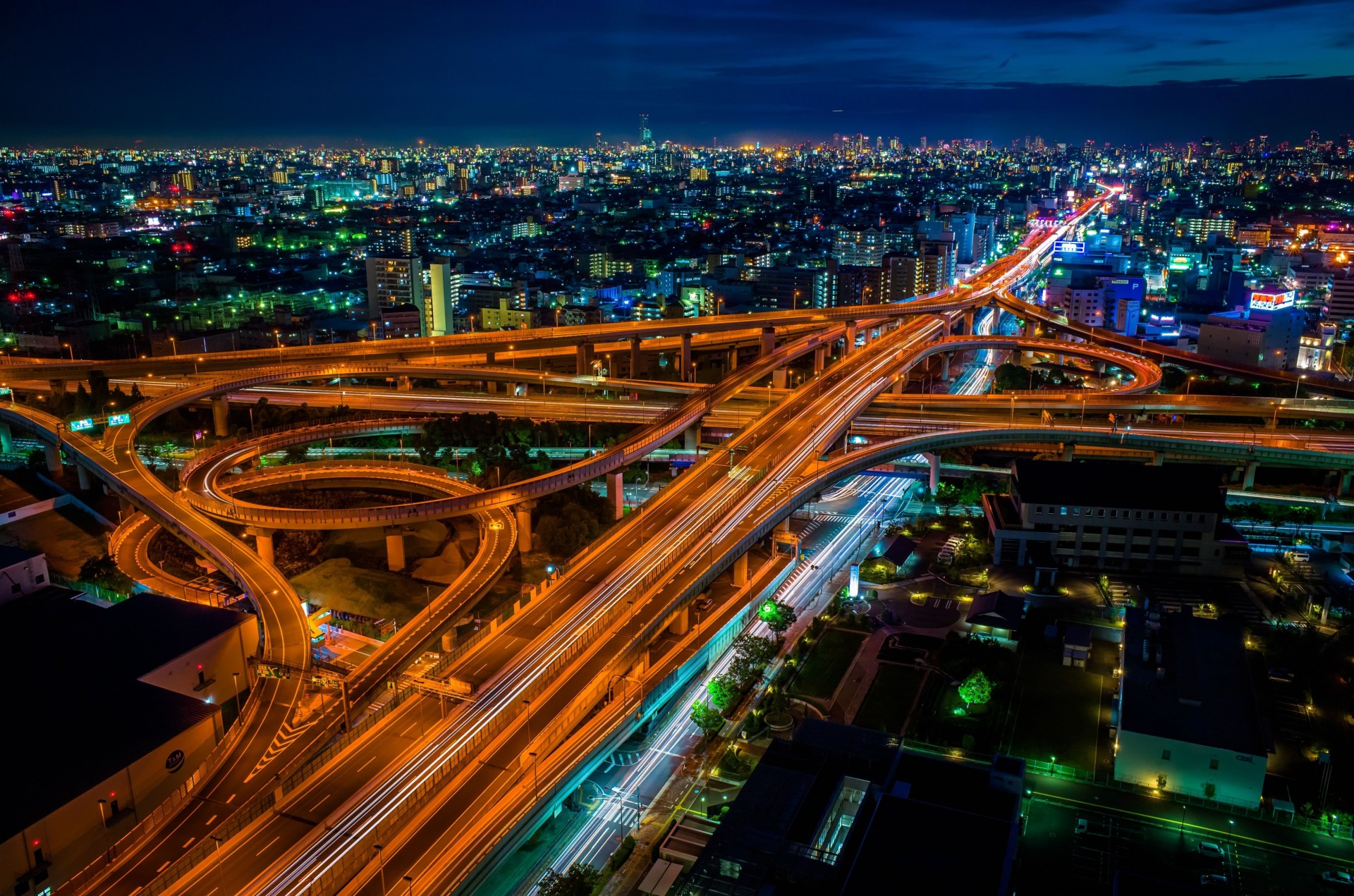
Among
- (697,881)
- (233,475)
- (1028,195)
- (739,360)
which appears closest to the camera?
(697,881)

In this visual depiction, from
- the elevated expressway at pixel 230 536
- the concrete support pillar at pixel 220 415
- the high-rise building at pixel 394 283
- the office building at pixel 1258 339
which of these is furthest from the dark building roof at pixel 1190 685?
the high-rise building at pixel 394 283

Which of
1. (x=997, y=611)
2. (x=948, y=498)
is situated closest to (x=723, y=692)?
(x=997, y=611)

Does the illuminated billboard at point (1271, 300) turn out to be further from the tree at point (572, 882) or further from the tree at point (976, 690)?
the tree at point (572, 882)

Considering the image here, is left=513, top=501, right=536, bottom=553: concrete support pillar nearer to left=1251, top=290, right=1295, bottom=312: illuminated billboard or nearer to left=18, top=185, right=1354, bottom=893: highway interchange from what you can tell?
left=18, top=185, right=1354, bottom=893: highway interchange

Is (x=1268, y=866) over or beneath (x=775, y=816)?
beneath

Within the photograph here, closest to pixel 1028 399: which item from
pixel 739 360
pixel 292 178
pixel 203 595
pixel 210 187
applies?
pixel 739 360

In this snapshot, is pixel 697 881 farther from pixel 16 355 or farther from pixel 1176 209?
pixel 1176 209

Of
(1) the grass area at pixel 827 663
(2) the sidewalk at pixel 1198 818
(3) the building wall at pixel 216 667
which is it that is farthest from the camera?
(1) the grass area at pixel 827 663

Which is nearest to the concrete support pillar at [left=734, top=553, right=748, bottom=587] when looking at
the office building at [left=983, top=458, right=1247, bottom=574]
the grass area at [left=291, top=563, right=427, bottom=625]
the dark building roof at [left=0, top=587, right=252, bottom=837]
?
the office building at [left=983, top=458, right=1247, bottom=574]
